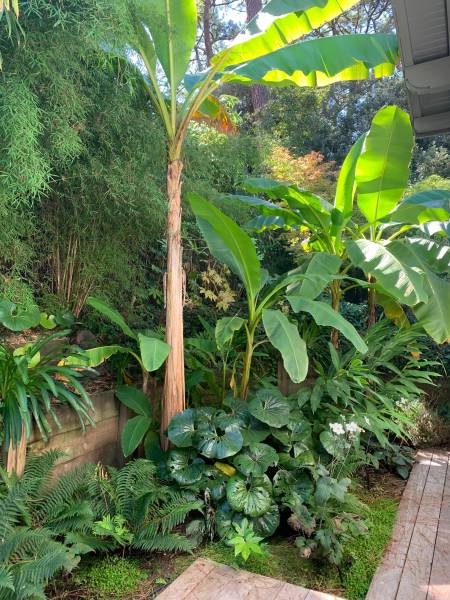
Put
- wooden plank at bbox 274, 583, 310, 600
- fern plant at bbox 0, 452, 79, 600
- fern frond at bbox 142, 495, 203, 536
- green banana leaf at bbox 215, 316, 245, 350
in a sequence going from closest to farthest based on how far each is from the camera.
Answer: fern plant at bbox 0, 452, 79, 600 < wooden plank at bbox 274, 583, 310, 600 < fern frond at bbox 142, 495, 203, 536 < green banana leaf at bbox 215, 316, 245, 350

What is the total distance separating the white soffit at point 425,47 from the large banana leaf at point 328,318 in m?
1.43

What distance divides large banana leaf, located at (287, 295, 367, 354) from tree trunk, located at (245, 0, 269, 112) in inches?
259

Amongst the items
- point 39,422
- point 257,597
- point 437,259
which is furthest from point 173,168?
point 257,597

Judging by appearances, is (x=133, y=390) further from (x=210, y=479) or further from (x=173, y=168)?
(x=173, y=168)

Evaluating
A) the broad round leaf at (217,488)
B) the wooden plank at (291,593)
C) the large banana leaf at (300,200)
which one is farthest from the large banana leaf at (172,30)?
the wooden plank at (291,593)

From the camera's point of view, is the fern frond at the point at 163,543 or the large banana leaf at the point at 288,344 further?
the large banana leaf at the point at 288,344

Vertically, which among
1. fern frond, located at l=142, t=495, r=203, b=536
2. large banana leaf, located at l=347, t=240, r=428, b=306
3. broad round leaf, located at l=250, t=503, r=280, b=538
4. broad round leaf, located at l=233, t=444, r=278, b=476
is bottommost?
broad round leaf, located at l=250, t=503, r=280, b=538

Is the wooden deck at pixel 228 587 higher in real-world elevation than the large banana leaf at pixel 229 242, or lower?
lower

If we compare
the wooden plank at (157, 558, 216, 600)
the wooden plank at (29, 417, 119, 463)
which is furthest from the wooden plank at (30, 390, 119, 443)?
the wooden plank at (157, 558, 216, 600)

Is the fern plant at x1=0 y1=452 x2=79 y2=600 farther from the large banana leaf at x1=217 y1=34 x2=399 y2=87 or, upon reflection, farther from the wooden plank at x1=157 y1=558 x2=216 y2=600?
the large banana leaf at x1=217 y1=34 x2=399 y2=87

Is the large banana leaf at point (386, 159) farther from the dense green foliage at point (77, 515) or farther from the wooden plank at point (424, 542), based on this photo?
the dense green foliage at point (77, 515)

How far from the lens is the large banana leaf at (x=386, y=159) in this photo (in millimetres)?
3609

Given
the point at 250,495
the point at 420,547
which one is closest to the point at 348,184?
the point at 250,495

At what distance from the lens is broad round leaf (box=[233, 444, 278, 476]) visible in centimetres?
282
